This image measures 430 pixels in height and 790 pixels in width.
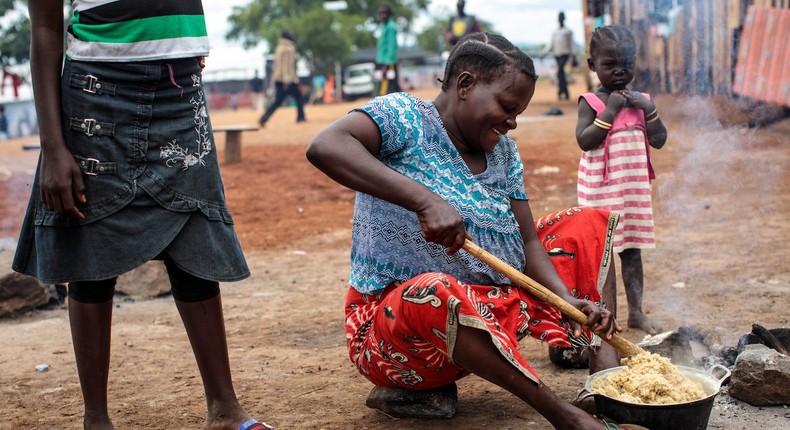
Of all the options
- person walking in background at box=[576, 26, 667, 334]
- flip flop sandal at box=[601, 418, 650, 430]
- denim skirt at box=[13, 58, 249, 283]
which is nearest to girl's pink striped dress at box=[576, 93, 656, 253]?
person walking in background at box=[576, 26, 667, 334]

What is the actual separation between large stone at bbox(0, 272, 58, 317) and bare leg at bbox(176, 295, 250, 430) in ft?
7.54

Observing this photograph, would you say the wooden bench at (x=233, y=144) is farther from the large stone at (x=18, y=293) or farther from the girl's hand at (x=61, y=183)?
the girl's hand at (x=61, y=183)

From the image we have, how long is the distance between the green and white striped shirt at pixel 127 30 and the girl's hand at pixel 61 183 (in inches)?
12.0

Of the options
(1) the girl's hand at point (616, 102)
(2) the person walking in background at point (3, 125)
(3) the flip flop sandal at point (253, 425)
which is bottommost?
(2) the person walking in background at point (3, 125)

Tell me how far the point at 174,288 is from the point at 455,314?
0.90 m

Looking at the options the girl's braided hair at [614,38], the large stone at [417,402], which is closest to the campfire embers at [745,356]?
the large stone at [417,402]

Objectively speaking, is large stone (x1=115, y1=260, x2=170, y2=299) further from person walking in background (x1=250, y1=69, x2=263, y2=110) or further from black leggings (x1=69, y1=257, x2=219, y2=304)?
person walking in background (x1=250, y1=69, x2=263, y2=110)

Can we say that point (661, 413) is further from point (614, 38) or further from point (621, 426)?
point (614, 38)

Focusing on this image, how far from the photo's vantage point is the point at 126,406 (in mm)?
2996

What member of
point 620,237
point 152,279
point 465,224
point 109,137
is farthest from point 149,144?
point 152,279

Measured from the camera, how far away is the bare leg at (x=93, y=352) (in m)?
2.48

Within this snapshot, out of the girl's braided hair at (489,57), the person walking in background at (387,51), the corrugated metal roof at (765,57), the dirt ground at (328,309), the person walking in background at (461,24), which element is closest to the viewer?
the girl's braided hair at (489,57)

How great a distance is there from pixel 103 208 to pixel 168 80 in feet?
1.37

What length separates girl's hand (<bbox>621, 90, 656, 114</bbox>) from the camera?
3.69 meters
